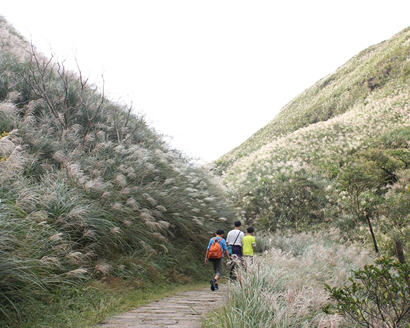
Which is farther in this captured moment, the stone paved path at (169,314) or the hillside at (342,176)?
the hillside at (342,176)

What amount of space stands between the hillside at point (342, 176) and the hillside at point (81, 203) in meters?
4.03

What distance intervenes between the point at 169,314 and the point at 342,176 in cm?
780

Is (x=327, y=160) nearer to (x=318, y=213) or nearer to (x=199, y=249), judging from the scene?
(x=318, y=213)

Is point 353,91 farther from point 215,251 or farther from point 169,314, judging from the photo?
point 169,314

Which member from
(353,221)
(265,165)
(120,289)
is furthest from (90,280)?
(265,165)

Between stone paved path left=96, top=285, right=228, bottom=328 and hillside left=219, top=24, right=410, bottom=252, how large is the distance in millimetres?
5293

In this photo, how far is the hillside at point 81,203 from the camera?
474cm

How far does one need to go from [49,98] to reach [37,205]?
500 cm

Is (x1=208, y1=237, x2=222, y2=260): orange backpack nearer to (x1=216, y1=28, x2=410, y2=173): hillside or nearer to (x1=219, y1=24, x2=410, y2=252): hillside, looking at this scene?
(x1=219, y1=24, x2=410, y2=252): hillside

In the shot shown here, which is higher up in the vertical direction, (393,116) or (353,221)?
(393,116)

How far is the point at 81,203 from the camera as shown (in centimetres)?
638

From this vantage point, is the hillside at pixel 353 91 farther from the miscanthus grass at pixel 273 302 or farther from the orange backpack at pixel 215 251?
the miscanthus grass at pixel 273 302

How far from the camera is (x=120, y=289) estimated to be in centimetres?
594

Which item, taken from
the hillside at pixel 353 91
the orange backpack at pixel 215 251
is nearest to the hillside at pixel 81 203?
the orange backpack at pixel 215 251
